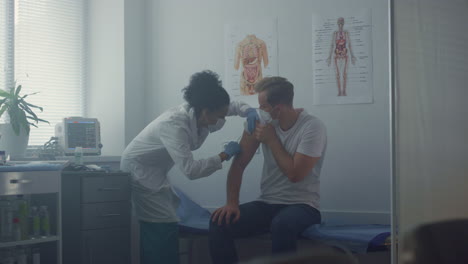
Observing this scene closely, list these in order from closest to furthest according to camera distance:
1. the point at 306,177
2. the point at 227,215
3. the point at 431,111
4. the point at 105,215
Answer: the point at 431,111 → the point at 227,215 → the point at 306,177 → the point at 105,215

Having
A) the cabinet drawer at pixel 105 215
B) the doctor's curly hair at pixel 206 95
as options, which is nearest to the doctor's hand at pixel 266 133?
the doctor's curly hair at pixel 206 95

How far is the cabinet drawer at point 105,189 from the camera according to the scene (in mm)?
2629

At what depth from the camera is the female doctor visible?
8.16ft

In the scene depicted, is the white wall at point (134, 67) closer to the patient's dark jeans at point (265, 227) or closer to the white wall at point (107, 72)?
the white wall at point (107, 72)

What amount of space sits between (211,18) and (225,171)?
0.99m

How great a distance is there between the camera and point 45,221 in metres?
2.62

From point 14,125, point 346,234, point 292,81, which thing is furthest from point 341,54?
point 14,125

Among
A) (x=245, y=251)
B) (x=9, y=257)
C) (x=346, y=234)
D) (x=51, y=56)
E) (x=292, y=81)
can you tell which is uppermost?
(x=51, y=56)

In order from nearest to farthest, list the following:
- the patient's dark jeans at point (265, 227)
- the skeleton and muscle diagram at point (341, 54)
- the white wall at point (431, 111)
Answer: the white wall at point (431, 111) → the patient's dark jeans at point (265, 227) → the skeleton and muscle diagram at point (341, 54)

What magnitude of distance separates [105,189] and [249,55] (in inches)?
47.7

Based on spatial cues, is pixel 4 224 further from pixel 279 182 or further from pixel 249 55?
pixel 249 55

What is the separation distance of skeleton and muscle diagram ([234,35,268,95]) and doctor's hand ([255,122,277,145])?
626 mm

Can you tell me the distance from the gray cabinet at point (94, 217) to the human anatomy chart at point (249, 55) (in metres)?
0.98

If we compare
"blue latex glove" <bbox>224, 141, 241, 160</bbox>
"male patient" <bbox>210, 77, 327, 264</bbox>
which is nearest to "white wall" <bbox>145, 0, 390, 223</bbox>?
"male patient" <bbox>210, 77, 327, 264</bbox>
